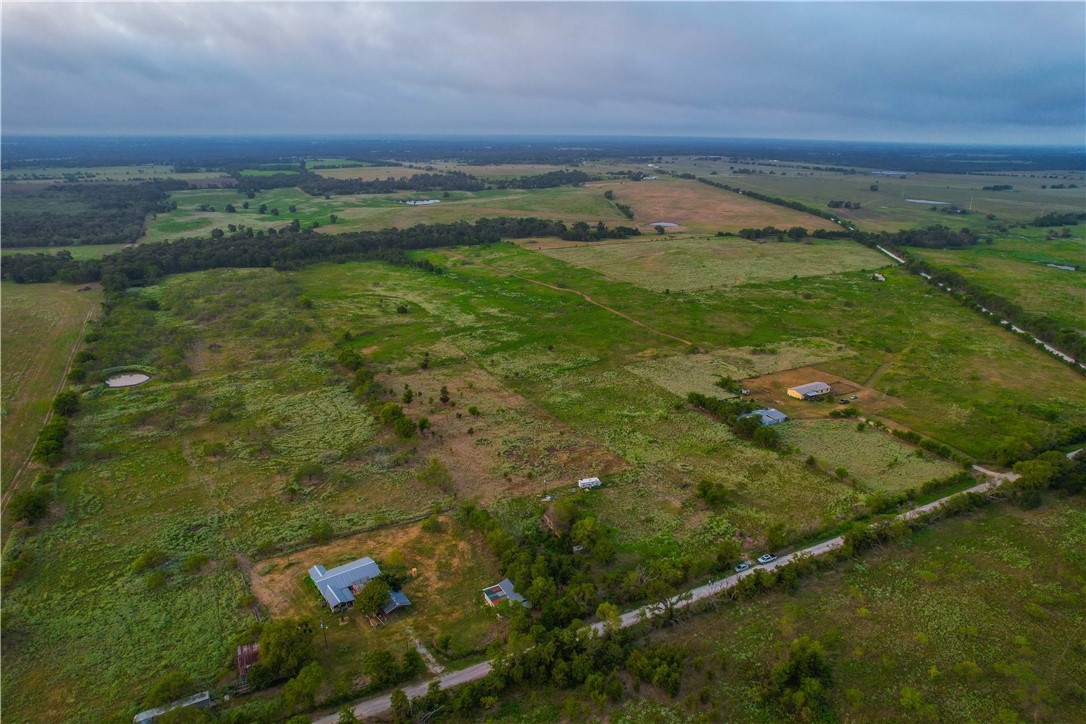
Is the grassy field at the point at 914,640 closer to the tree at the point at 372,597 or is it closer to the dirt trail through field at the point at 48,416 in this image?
the tree at the point at 372,597

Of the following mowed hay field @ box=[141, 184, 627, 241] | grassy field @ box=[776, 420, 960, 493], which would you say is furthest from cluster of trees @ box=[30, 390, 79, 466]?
mowed hay field @ box=[141, 184, 627, 241]

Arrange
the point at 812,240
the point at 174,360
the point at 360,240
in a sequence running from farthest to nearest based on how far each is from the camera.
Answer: the point at 812,240 < the point at 360,240 < the point at 174,360

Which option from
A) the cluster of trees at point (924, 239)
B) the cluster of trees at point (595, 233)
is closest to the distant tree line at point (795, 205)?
the cluster of trees at point (924, 239)

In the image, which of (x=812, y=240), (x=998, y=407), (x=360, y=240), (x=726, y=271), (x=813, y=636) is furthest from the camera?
(x=812, y=240)

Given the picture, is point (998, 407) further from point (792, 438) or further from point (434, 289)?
point (434, 289)

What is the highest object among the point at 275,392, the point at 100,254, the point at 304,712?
the point at 100,254

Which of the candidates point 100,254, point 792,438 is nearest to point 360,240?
point 100,254

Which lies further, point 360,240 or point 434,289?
point 360,240
